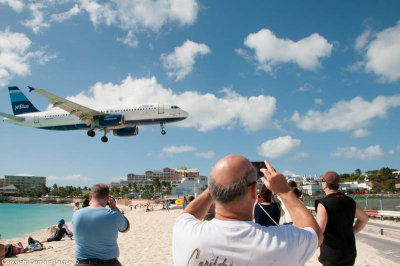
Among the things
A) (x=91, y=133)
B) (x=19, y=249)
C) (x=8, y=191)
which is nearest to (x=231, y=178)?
(x=19, y=249)

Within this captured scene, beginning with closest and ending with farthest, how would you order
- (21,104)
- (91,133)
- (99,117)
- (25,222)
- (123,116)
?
(123,116) < (99,117) < (91,133) < (21,104) < (25,222)

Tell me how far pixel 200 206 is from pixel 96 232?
1.99m

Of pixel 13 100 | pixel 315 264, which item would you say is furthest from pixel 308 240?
pixel 13 100

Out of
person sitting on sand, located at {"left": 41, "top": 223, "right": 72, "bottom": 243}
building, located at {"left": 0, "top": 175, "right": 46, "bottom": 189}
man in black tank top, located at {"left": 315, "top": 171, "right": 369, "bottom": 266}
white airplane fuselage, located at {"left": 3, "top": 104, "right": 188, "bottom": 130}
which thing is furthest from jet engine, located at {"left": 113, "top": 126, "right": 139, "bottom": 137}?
building, located at {"left": 0, "top": 175, "right": 46, "bottom": 189}

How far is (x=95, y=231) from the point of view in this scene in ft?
10.9

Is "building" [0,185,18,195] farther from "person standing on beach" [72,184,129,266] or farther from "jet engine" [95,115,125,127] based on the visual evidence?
"person standing on beach" [72,184,129,266]

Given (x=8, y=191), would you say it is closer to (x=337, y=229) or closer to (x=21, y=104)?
(x=21, y=104)

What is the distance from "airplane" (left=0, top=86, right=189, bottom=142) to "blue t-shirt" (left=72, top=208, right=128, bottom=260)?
2674 centimetres

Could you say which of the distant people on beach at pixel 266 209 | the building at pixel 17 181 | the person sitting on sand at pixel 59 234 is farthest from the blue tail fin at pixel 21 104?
the building at pixel 17 181

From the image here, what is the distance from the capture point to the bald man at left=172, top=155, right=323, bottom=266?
4.87 feet

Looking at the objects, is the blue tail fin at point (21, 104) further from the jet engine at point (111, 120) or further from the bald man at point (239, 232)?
the bald man at point (239, 232)

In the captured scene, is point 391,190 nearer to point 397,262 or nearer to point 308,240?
point 397,262

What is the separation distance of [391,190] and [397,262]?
105 metres

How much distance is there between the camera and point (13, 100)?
38.7m
